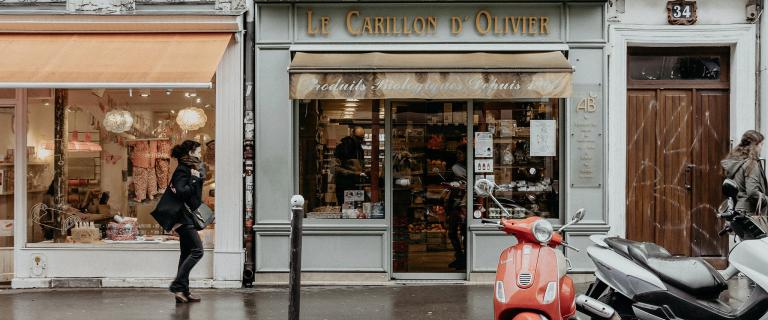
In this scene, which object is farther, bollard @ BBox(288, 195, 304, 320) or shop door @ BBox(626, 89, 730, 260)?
shop door @ BBox(626, 89, 730, 260)

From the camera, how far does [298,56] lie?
9.19m

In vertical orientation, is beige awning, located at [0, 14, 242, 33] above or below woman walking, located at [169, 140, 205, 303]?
above

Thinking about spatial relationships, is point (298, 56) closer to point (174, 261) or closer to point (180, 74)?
point (180, 74)

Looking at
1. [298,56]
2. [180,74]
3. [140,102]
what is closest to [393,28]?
[298,56]

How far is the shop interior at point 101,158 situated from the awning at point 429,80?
5.46ft

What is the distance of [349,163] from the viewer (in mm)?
9656

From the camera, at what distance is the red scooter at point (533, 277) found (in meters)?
5.70

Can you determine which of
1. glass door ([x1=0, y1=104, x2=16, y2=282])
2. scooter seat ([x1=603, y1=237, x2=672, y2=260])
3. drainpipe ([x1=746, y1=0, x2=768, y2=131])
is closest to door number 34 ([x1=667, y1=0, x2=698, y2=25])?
drainpipe ([x1=746, y1=0, x2=768, y2=131])

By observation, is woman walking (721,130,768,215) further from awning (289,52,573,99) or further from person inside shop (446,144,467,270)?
person inside shop (446,144,467,270)

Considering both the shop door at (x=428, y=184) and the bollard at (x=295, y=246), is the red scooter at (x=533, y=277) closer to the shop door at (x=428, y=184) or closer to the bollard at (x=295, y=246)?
the bollard at (x=295, y=246)

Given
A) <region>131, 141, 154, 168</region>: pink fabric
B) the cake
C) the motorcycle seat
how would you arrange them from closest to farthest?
1. the motorcycle seat
2. the cake
3. <region>131, 141, 154, 168</region>: pink fabric

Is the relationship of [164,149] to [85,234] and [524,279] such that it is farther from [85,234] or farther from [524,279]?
[524,279]

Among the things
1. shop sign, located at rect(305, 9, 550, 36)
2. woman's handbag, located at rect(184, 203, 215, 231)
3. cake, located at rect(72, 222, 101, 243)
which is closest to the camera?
woman's handbag, located at rect(184, 203, 215, 231)

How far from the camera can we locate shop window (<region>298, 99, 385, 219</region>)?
31.5 feet
